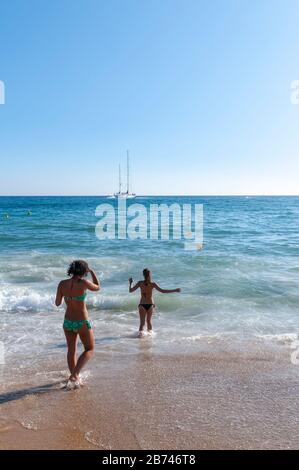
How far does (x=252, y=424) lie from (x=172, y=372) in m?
1.74

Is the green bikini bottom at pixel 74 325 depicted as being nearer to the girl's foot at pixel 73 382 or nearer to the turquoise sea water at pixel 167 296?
the girl's foot at pixel 73 382

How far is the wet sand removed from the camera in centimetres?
410

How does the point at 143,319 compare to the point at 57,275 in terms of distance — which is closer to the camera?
the point at 143,319

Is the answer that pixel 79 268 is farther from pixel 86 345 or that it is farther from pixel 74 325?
pixel 86 345

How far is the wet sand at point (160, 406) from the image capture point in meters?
4.10

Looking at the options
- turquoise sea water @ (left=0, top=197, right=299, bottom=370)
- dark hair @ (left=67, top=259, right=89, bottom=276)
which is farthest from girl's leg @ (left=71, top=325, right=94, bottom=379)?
turquoise sea water @ (left=0, top=197, right=299, bottom=370)

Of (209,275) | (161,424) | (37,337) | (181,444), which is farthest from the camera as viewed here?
(209,275)

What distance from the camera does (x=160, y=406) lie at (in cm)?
484

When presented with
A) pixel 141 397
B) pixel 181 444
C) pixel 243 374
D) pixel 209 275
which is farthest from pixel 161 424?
pixel 209 275

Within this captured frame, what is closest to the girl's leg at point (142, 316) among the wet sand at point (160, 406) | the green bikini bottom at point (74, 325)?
the wet sand at point (160, 406)

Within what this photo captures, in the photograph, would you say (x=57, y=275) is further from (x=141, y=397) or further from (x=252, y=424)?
(x=252, y=424)

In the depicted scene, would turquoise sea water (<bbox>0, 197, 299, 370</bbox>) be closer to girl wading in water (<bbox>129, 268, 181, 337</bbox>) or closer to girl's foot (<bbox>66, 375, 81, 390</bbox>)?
girl wading in water (<bbox>129, 268, 181, 337</bbox>)
